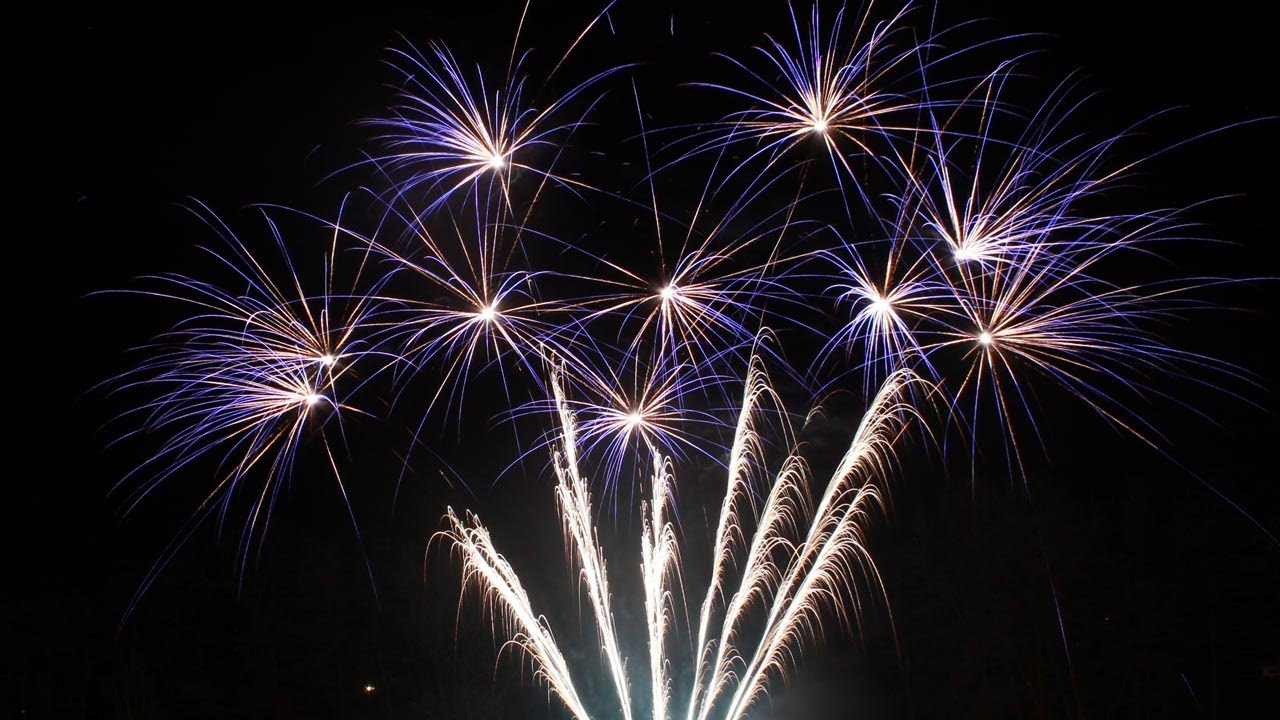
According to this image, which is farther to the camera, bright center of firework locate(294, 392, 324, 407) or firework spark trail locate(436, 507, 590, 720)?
firework spark trail locate(436, 507, 590, 720)

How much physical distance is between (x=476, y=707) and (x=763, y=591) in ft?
37.7

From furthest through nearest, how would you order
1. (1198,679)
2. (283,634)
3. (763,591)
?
(283,634) → (1198,679) → (763,591)

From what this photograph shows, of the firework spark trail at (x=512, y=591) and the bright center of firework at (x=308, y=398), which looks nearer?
the bright center of firework at (x=308, y=398)

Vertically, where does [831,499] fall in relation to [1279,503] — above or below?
below

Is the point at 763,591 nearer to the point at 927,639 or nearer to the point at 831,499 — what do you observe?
the point at 831,499

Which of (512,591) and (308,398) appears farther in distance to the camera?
(512,591)

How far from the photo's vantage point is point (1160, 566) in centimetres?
2144

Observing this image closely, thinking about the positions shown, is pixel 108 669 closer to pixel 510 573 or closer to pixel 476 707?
pixel 476 707

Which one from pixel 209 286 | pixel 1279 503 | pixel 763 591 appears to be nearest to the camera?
pixel 209 286

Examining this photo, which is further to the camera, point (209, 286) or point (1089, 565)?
point (1089, 565)

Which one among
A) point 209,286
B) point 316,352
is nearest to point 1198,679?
point 316,352

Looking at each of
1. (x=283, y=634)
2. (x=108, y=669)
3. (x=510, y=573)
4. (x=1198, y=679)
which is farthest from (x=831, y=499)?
(x=108, y=669)

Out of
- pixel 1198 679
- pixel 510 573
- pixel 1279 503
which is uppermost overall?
pixel 1279 503

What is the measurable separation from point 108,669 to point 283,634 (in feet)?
16.3
